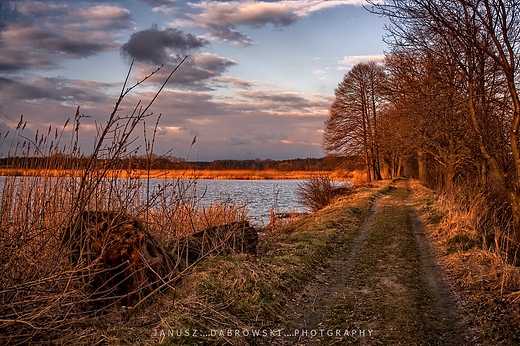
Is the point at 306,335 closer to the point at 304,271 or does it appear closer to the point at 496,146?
the point at 304,271

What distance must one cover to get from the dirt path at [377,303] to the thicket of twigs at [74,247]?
176 centimetres

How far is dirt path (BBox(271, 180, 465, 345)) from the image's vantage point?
4.36 metres

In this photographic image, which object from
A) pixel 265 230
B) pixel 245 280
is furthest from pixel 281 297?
pixel 265 230

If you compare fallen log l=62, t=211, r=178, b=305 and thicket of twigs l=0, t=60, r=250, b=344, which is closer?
thicket of twigs l=0, t=60, r=250, b=344

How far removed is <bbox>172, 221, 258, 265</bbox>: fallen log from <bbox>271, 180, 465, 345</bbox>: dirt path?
1.67 m

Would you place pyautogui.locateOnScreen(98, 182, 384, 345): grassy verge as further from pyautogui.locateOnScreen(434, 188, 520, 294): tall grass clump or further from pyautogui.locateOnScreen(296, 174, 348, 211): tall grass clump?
pyautogui.locateOnScreen(296, 174, 348, 211): tall grass clump

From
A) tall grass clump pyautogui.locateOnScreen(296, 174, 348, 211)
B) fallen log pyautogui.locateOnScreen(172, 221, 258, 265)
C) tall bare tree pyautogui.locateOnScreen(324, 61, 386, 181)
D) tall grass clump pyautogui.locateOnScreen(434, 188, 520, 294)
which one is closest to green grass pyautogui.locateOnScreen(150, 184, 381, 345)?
fallen log pyautogui.locateOnScreen(172, 221, 258, 265)

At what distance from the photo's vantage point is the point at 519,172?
258 inches

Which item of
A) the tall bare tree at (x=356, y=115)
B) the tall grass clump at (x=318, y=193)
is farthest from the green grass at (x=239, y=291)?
the tall bare tree at (x=356, y=115)

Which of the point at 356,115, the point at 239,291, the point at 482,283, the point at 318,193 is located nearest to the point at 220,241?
the point at 239,291

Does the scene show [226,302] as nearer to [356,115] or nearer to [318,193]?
[318,193]

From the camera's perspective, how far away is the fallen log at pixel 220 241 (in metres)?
6.80

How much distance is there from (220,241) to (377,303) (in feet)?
8.08

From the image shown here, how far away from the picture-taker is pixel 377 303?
17.4 ft
